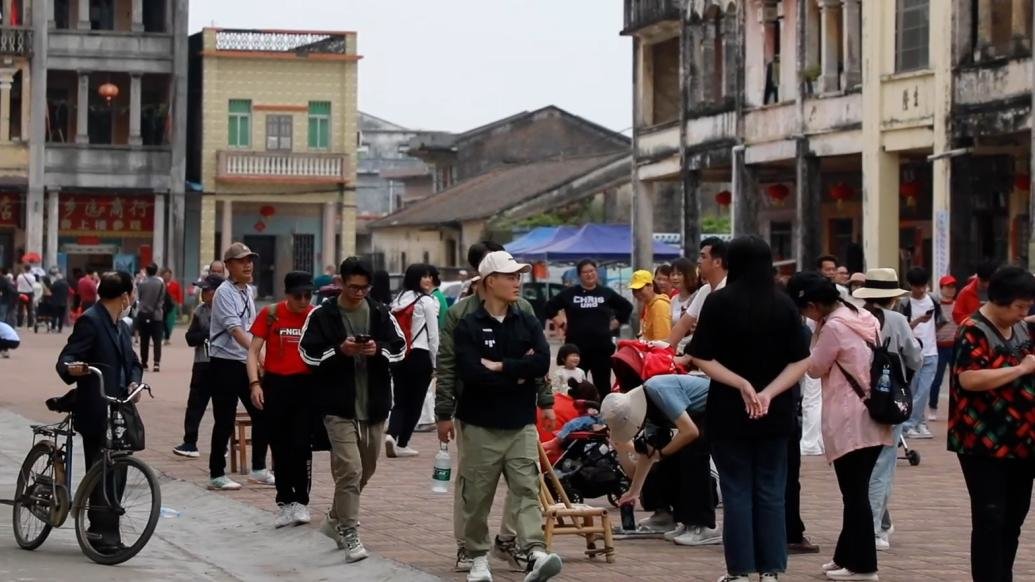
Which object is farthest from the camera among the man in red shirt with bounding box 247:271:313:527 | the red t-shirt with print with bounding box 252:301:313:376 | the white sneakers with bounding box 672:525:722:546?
the red t-shirt with print with bounding box 252:301:313:376

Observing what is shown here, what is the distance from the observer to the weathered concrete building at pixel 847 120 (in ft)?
93.0

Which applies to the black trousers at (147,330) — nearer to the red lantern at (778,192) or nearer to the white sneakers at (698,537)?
the red lantern at (778,192)

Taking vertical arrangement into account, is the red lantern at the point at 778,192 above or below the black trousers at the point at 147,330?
above

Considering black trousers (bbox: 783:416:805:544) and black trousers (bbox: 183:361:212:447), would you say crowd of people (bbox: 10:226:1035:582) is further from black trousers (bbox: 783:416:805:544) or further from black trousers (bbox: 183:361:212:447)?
black trousers (bbox: 183:361:212:447)

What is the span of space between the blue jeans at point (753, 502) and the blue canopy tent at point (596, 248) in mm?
33484

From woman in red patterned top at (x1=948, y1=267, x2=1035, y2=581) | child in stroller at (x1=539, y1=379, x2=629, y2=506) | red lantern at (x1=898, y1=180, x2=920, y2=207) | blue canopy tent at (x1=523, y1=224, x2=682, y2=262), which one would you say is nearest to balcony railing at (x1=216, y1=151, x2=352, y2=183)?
blue canopy tent at (x1=523, y1=224, x2=682, y2=262)

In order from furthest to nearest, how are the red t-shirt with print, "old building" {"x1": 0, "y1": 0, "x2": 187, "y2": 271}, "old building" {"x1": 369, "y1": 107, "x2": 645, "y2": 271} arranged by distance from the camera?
"old building" {"x1": 369, "y1": 107, "x2": 645, "y2": 271} → "old building" {"x1": 0, "y1": 0, "x2": 187, "y2": 271} → the red t-shirt with print

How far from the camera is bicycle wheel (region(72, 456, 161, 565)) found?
1107 cm

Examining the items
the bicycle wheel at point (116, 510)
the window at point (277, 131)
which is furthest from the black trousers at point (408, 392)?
the window at point (277, 131)

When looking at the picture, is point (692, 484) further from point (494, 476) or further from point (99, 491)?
point (99, 491)

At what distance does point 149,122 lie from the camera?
58.8 meters

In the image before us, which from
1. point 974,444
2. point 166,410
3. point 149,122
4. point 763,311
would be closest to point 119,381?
point 763,311

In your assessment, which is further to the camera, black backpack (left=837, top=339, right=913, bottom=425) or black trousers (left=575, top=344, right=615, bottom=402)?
black trousers (left=575, top=344, right=615, bottom=402)

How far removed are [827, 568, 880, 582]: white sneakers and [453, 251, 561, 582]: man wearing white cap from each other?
160cm
